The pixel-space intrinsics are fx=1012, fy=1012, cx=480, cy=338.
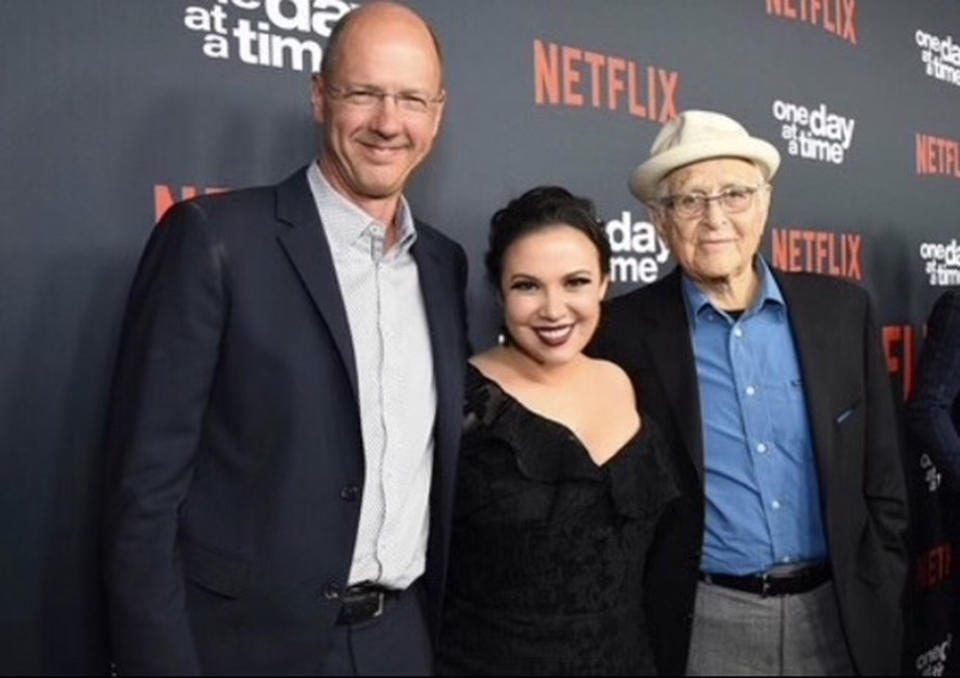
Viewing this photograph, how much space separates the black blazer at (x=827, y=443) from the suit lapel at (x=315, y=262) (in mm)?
582

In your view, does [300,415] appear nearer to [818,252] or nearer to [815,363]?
[815,363]

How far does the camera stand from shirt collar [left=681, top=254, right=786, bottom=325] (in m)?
1.78

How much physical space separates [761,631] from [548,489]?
0.50 metres

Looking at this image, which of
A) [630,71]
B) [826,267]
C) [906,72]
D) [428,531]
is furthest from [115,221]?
[906,72]

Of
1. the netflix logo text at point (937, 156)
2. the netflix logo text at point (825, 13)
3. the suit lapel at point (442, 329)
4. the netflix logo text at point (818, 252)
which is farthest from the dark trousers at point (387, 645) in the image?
the netflix logo text at point (937, 156)

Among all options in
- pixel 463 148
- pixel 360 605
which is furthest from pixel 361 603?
pixel 463 148

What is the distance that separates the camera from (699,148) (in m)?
1.76

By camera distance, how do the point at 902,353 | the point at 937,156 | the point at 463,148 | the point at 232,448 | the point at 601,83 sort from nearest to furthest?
the point at 232,448, the point at 463,148, the point at 601,83, the point at 902,353, the point at 937,156

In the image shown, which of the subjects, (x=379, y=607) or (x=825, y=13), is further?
(x=825, y=13)

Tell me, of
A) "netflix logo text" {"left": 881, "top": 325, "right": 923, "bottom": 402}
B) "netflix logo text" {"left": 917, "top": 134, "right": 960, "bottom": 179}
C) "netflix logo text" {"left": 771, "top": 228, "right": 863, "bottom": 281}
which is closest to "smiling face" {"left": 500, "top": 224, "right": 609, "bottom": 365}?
"netflix logo text" {"left": 771, "top": 228, "right": 863, "bottom": 281}

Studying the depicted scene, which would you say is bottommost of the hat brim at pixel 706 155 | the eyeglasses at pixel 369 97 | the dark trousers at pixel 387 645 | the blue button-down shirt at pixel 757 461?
the dark trousers at pixel 387 645

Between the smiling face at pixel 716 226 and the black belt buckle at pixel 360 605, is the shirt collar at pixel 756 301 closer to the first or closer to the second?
the smiling face at pixel 716 226

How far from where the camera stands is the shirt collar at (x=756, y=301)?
1782 mm

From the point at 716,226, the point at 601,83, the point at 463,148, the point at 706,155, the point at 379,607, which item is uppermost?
the point at 601,83
